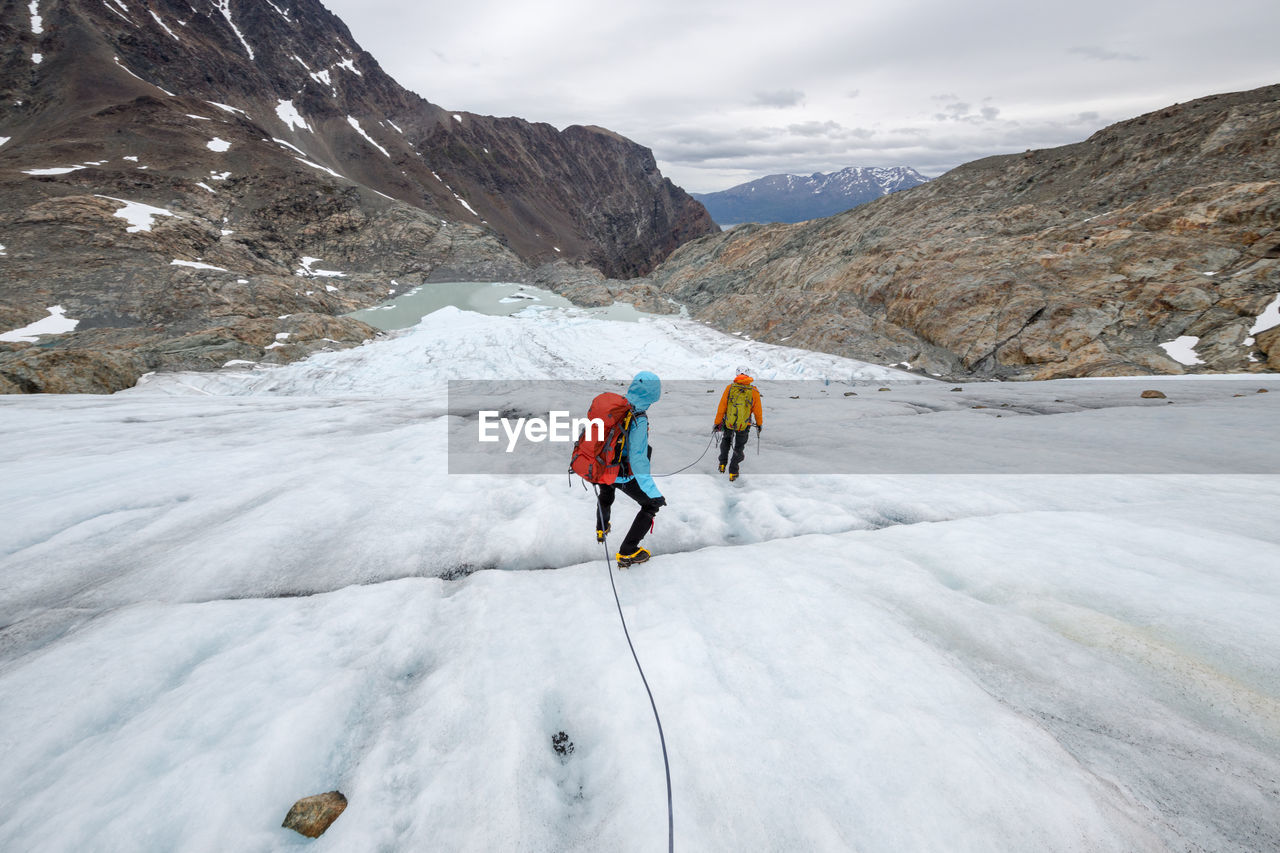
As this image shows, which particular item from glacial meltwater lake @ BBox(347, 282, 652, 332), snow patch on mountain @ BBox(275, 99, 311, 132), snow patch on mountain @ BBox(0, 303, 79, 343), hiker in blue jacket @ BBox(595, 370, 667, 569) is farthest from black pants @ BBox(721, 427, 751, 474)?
snow patch on mountain @ BBox(275, 99, 311, 132)

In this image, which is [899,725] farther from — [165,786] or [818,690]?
[165,786]

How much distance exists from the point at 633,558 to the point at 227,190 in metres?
72.7

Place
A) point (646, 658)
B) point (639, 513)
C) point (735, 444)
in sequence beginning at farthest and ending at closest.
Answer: point (735, 444) < point (639, 513) < point (646, 658)

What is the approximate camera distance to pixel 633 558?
534 cm

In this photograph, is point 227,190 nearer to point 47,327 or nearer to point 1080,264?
point 47,327

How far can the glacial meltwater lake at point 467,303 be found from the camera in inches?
1563

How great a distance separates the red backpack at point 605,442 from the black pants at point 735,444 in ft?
11.0

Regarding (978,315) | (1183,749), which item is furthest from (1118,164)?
(1183,749)

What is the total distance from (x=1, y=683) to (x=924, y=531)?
8327 mm

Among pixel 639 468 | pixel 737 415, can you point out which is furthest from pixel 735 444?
pixel 639 468

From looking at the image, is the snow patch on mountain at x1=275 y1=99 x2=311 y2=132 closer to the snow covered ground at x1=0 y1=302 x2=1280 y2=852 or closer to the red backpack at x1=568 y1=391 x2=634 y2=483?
the snow covered ground at x1=0 y1=302 x2=1280 y2=852

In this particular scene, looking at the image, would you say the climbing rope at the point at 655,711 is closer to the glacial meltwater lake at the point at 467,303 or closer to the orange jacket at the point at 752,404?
the orange jacket at the point at 752,404

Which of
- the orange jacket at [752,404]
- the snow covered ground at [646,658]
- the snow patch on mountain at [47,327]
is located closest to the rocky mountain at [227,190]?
the snow patch on mountain at [47,327]

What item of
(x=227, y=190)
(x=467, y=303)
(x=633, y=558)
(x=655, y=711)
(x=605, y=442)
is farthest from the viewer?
(x=227, y=190)
